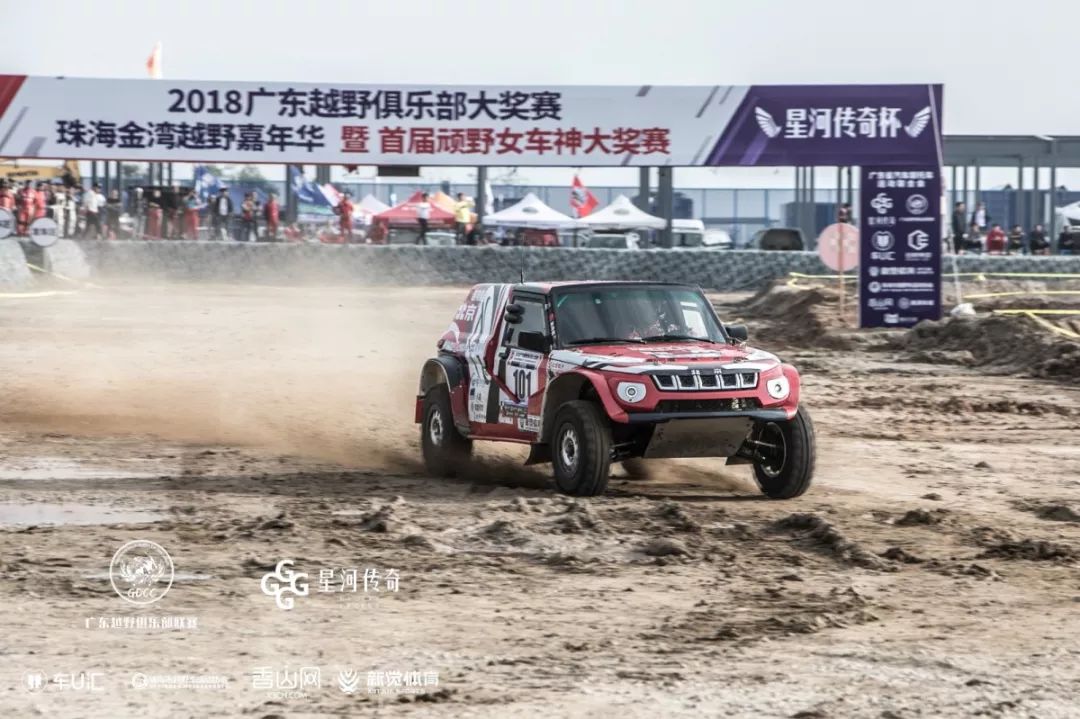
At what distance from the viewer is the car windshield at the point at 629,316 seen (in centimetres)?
1170

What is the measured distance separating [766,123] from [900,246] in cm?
682

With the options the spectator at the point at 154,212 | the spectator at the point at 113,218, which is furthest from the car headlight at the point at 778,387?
the spectator at the point at 113,218

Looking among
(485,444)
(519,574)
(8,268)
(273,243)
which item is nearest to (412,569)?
(519,574)

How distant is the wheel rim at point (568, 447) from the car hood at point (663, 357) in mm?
451

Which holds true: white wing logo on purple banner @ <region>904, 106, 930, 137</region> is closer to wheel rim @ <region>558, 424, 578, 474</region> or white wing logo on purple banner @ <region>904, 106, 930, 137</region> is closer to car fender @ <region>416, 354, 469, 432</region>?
car fender @ <region>416, 354, 469, 432</region>

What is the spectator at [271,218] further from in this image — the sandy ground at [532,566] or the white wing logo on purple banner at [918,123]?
the sandy ground at [532,566]

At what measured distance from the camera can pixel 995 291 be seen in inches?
1346

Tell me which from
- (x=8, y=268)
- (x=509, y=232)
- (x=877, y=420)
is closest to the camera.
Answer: (x=877, y=420)

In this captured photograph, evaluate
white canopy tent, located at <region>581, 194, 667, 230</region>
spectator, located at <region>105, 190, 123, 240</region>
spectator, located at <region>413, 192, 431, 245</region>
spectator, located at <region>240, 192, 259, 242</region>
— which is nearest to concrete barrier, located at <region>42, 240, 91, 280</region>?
spectator, located at <region>105, 190, 123, 240</region>

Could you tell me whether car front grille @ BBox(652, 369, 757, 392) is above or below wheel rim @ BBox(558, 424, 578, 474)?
above

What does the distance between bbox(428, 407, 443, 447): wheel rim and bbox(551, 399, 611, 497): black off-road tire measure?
1.89 metres

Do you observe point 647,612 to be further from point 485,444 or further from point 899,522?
point 485,444

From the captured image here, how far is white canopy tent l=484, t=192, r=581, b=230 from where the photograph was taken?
53469 mm

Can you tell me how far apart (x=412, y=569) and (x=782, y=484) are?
343 cm
